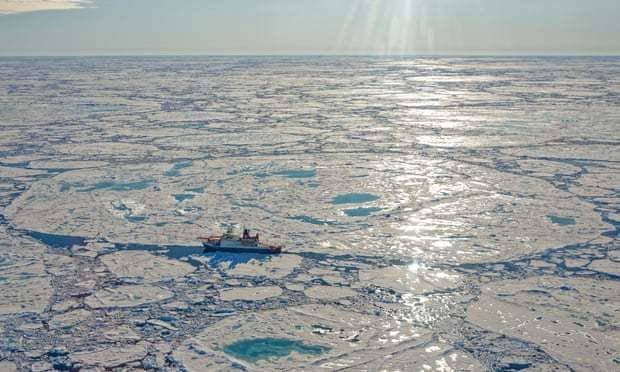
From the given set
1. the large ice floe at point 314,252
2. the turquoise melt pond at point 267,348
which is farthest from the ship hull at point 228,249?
the turquoise melt pond at point 267,348

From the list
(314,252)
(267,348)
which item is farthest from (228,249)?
(267,348)

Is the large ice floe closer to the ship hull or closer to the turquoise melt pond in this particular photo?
the turquoise melt pond

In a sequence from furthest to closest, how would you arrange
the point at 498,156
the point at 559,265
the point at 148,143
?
the point at 148,143 < the point at 498,156 < the point at 559,265

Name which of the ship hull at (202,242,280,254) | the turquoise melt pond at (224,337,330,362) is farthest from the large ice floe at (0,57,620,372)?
the ship hull at (202,242,280,254)

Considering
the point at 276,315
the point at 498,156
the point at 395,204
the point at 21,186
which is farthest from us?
the point at 498,156

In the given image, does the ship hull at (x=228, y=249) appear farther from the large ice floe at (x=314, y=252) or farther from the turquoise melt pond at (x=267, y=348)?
the turquoise melt pond at (x=267, y=348)

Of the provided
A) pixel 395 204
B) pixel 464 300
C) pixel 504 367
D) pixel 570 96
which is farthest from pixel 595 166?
pixel 570 96

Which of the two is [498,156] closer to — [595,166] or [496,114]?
[595,166]

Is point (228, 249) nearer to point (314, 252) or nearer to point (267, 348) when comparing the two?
point (314, 252)
